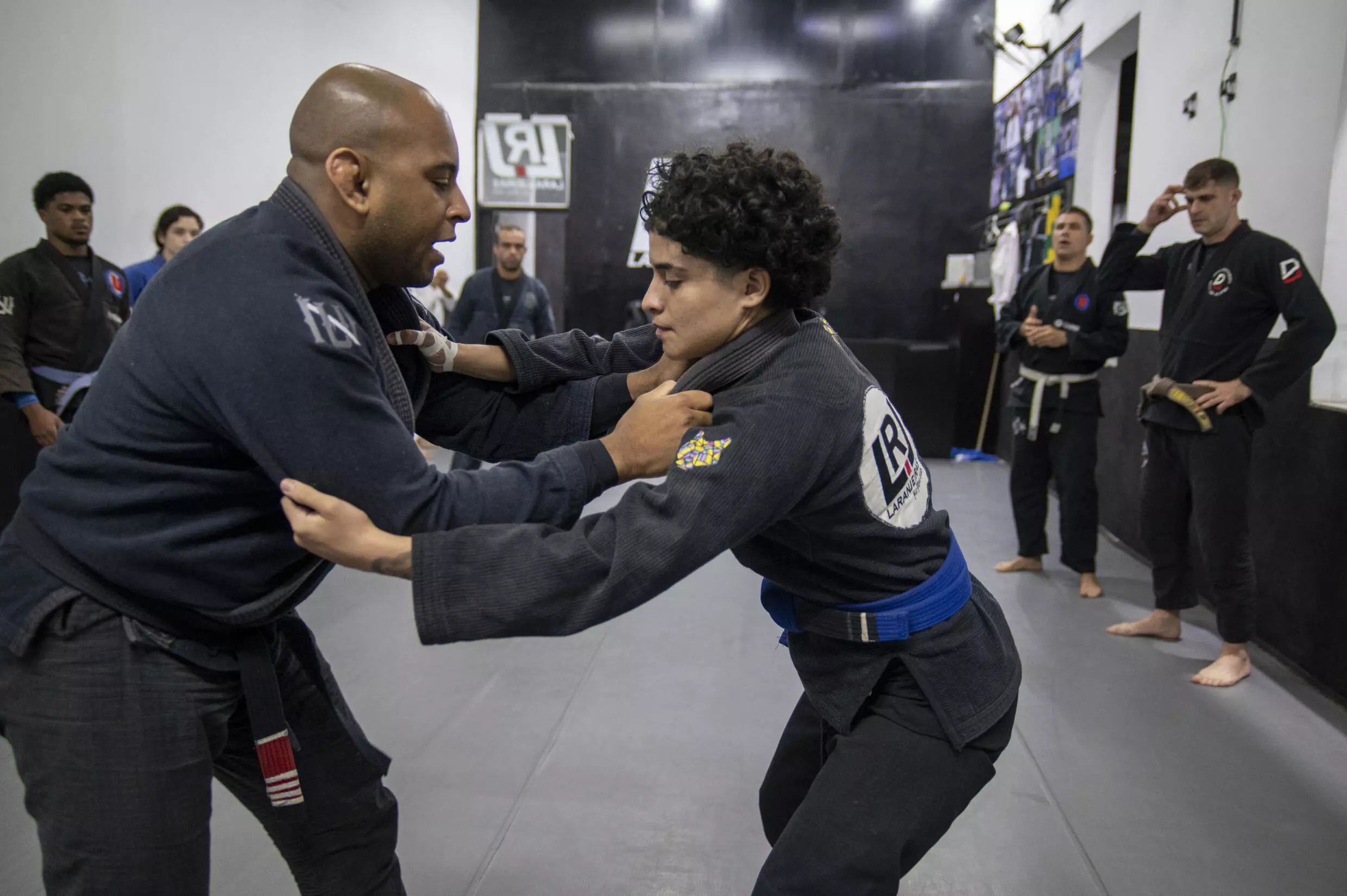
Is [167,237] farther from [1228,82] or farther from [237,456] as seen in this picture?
[1228,82]

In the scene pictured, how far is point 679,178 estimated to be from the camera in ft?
4.26

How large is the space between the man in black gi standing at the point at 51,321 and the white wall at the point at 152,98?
0.36 metres

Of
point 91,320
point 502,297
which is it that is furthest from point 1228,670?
point 91,320

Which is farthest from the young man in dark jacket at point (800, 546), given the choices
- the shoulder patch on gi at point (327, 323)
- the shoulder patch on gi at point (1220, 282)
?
the shoulder patch on gi at point (1220, 282)

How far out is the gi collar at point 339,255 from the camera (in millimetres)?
1199

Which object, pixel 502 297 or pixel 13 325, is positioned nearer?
pixel 13 325

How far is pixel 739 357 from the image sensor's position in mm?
1264

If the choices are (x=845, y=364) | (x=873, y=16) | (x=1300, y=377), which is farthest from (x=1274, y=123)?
(x=873, y=16)

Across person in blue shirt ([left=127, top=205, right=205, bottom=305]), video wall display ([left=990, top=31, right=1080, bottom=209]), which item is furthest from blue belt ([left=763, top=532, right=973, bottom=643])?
video wall display ([left=990, top=31, right=1080, bottom=209])

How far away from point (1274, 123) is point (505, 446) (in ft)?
12.3

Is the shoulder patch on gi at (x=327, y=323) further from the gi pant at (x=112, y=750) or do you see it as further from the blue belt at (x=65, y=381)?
the blue belt at (x=65, y=381)

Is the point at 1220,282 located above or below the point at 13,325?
above

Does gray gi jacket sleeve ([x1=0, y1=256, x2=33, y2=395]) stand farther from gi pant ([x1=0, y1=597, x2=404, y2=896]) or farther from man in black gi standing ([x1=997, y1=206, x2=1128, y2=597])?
man in black gi standing ([x1=997, y1=206, x2=1128, y2=597])

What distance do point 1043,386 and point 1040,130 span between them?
141 inches
